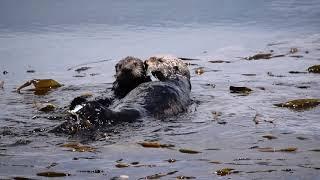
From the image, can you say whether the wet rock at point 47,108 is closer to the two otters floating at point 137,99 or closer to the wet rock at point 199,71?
the two otters floating at point 137,99

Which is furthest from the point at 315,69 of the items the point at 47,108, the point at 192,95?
the point at 47,108

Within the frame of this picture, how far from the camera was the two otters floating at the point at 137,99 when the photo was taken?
3984 millimetres

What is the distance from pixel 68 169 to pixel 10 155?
56 cm

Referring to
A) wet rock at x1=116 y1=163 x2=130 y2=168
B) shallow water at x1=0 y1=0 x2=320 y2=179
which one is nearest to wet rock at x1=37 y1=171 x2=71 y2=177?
shallow water at x1=0 y1=0 x2=320 y2=179

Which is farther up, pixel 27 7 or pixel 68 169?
pixel 27 7

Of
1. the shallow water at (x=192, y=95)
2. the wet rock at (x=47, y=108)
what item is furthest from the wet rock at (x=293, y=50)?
the wet rock at (x=47, y=108)

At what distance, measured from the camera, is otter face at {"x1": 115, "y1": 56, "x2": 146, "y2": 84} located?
17.9 ft

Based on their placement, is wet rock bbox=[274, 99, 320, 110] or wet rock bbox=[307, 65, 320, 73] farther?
wet rock bbox=[307, 65, 320, 73]

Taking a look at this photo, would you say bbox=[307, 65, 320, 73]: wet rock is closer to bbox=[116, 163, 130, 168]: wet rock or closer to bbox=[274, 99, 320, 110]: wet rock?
bbox=[274, 99, 320, 110]: wet rock

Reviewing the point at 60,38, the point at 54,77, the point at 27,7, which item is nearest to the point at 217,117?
the point at 54,77

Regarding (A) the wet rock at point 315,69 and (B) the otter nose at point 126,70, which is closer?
(B) the otter nose at point 126,70

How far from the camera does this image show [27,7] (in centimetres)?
2288

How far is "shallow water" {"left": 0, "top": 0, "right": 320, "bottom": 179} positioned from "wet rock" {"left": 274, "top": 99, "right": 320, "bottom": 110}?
143mm

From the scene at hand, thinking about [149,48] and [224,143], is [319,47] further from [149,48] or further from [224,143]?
[224,143]
